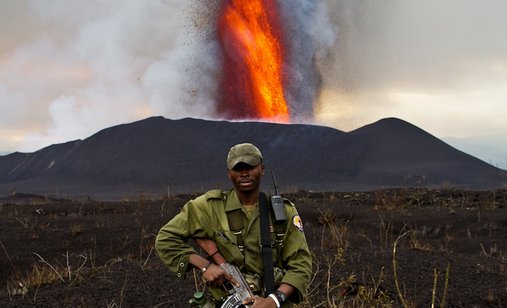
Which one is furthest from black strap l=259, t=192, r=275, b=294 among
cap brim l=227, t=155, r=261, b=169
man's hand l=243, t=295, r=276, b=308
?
cap brim l=227, t=155, r=261, b=169

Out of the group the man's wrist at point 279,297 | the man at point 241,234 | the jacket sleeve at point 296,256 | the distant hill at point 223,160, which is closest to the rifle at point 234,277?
the man at point 241,234

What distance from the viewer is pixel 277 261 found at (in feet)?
11.2

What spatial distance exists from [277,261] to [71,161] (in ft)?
161

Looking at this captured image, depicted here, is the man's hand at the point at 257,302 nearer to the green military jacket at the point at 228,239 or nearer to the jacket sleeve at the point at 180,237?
the green military jacket at the point at 228,239

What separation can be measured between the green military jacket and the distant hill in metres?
35.4

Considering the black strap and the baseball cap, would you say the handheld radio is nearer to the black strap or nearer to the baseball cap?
the black strap

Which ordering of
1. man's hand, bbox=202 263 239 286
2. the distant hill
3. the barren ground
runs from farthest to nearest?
1. the distant hill
2. the barren ground
3. man's hand, bbox=202 263 239 286

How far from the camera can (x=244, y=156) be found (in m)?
3.27

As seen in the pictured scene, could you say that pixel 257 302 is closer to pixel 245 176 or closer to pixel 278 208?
pixel 278 208

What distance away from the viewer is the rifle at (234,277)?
10.1ft

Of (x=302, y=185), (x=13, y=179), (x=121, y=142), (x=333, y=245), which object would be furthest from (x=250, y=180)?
(x=13, y=179)

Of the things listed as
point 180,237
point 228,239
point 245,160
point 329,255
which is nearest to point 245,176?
point 245,160

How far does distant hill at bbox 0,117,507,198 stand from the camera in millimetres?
41438

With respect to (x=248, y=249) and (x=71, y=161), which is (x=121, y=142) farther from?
(x=248, y=249)
